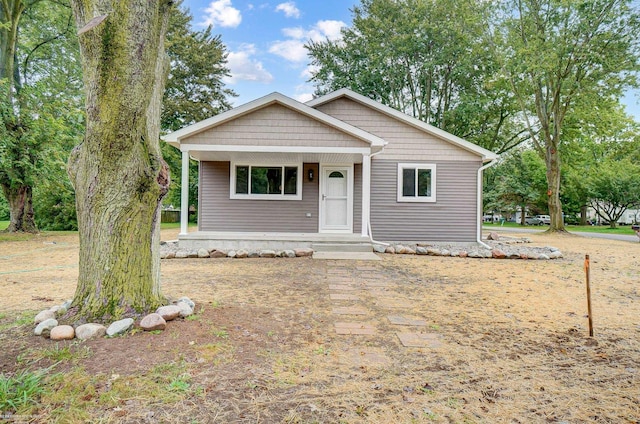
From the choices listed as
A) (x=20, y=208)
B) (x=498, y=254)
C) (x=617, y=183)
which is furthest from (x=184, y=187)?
(x=617, y=183)

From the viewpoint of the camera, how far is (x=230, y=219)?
10125 millimetres

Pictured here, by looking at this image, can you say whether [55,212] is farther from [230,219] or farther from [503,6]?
[503,6]

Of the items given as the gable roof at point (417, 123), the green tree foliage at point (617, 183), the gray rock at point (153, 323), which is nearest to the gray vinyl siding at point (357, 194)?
the gable roof at point (417, 123)

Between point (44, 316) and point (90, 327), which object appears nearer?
point (90, 327)

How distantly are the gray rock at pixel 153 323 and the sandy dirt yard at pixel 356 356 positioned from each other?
0.21ft

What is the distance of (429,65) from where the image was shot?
20.1 meters

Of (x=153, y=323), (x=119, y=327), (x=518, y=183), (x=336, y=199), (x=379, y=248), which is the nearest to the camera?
(x=119, y=327)

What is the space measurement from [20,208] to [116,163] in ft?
45.7

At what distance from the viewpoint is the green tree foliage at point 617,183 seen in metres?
25.1

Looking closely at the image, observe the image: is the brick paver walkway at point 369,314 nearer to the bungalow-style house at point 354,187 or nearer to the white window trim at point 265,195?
the bungalow-style house at point 354,187

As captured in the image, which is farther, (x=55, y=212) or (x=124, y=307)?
(x=55, y=212)

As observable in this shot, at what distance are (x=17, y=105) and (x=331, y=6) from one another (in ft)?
53.3

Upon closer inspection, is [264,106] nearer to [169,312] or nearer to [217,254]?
[217,254]

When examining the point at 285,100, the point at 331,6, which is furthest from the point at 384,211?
the point at 331,6
